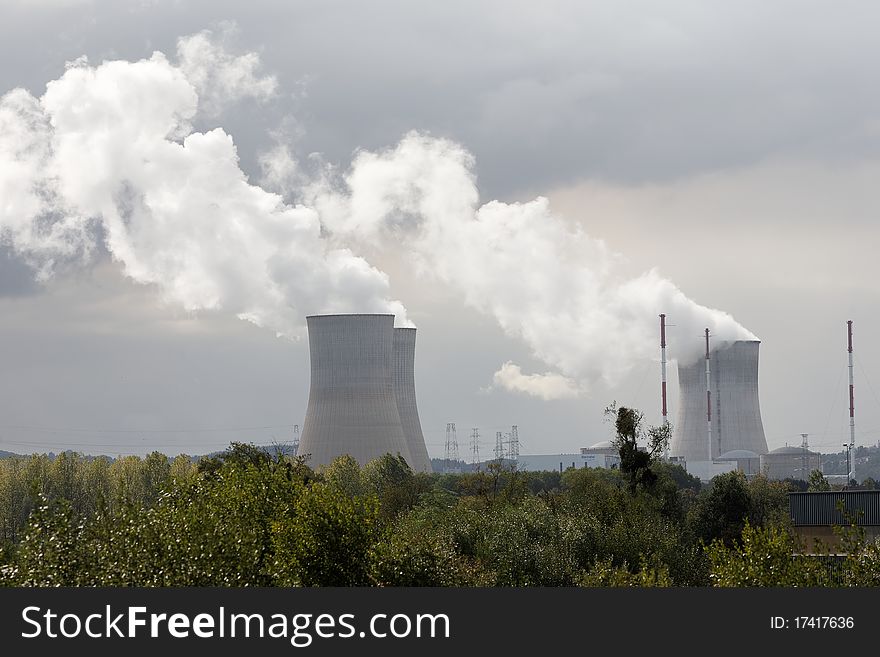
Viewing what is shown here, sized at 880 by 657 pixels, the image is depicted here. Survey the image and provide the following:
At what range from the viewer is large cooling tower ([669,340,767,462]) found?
282 feet

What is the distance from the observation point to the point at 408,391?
214 feet

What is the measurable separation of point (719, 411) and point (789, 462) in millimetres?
15005

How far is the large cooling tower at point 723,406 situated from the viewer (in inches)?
3381

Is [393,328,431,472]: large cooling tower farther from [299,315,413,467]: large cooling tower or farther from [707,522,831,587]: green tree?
[707,522,831,587]: green tree

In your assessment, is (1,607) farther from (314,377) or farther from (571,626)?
(314,377)

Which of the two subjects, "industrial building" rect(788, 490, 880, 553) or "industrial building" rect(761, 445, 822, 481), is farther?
"industrial building" rect(761, 445, 822, 481)

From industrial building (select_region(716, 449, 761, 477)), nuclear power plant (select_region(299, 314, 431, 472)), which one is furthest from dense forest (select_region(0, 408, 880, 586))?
industrial building (select_region(716, 449, 761, 477))

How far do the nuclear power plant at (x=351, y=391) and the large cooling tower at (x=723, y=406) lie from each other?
1358 inches

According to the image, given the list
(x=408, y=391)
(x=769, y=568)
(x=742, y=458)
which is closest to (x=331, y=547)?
(x=769, y=568)

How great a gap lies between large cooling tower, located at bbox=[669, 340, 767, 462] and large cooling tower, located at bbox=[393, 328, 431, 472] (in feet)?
95.7

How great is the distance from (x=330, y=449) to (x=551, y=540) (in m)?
35.4

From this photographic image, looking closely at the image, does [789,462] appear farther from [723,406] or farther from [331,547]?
[331,547]

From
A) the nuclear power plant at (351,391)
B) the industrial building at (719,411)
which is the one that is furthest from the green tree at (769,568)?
the industrial building at (719,411)

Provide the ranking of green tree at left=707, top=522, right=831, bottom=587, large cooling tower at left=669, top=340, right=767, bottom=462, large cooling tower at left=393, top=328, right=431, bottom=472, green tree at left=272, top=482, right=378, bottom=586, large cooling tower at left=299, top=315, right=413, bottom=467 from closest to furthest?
green tree at left=707, top=522, right=831, bottom=587
green tree at left=272, top=482, right=378, bottom=586
large cooling tower at left=299, top=315, right=413, bottom=467
large cooling tower at left=393, top=328, right=431, bottom=472
large cooling tower at left=669, top=340, right=767, bottom=462
